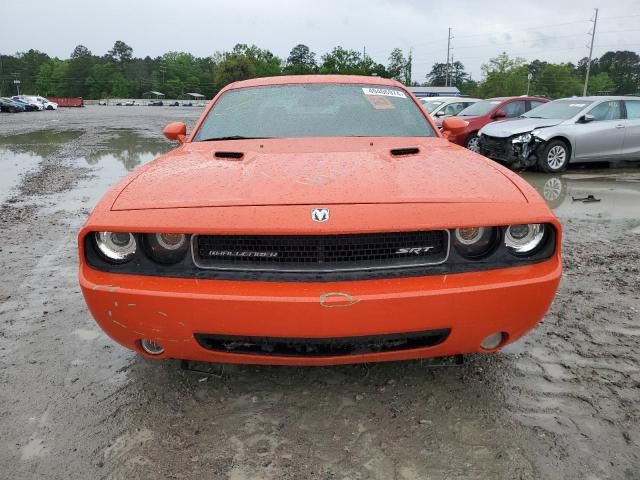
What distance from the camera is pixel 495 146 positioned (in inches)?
370

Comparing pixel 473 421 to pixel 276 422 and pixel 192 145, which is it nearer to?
pixel 276 422

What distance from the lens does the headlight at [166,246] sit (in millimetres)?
1951

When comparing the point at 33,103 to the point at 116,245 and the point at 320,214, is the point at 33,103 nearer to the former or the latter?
the point at 116,245

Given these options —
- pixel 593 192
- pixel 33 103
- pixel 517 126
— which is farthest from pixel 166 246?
pixel 33 103

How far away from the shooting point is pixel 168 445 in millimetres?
1965

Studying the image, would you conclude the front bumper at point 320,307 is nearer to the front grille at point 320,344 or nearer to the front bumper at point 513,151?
the front grille at point 320,344

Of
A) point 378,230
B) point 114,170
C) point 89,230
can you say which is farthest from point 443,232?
point 114,170

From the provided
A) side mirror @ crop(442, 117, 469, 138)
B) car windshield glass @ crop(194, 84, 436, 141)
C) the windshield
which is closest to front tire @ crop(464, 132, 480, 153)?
the windshield

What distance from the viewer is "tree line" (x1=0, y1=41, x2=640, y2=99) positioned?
93256 millimetres

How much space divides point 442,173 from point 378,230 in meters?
0.60

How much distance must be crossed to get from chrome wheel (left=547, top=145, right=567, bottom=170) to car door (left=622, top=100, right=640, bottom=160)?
124cm

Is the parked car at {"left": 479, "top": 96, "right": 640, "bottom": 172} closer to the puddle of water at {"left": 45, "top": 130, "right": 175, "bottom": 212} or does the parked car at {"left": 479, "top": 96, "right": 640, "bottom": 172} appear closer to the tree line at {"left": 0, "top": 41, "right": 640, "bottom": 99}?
the puddle of water at {"left": 45, "top": 130, "right": 175, "bottom": 212}

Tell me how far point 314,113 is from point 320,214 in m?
1.62

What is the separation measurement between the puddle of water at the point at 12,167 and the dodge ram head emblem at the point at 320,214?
19.9ft
